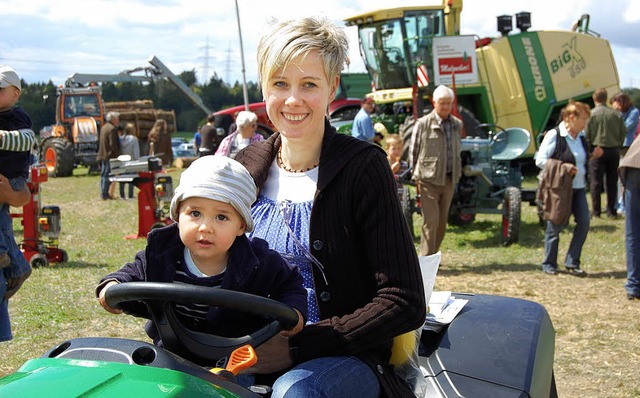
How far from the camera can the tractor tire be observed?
2117 cm

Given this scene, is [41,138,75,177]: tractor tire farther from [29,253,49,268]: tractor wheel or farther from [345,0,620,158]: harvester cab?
[29,253,49,268]: tractor wheel

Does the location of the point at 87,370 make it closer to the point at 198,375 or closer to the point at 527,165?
the point at 198,375

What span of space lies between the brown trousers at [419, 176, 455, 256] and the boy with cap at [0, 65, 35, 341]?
454 centimetres

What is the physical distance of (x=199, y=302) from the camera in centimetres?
184

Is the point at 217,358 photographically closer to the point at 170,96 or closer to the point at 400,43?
the point at 400,43

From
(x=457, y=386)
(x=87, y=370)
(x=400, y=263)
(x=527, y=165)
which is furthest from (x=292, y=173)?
(x=527, y=165)

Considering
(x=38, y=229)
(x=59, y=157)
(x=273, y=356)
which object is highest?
(x=273, y=356)

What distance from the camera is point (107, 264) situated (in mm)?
9023

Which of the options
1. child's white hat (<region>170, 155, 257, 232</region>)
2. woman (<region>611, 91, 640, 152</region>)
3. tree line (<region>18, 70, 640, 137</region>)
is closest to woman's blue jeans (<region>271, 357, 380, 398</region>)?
child's white hat (<region>170, 155, 257, 232</region>)

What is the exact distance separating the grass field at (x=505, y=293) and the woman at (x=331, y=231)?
9.57 ft

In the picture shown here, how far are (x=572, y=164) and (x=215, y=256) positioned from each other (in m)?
6.36

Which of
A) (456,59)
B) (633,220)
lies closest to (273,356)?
(633,220)

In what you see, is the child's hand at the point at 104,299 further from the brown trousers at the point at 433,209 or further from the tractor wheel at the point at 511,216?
the tractor wheel at the point at 511,216

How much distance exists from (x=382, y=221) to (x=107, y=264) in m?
7.35
